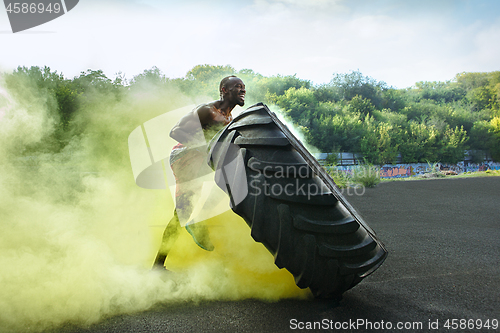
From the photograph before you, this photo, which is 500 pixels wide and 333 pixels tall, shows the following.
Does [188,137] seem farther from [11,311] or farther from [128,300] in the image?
[11,311]

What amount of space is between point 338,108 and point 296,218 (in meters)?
29.0

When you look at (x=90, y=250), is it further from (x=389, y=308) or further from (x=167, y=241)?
(x=389, y=308)

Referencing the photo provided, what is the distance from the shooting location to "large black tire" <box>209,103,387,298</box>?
131cm

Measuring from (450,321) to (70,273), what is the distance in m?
2.36

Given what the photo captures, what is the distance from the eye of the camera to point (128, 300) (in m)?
1.73

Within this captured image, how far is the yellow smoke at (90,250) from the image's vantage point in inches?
67.3

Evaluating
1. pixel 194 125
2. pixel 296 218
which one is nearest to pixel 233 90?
pixel 194 125

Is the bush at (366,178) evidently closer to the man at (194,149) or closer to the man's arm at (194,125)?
the man at (194,149)

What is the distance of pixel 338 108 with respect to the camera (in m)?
28.2

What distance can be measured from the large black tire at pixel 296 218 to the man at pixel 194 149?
3.00 feet

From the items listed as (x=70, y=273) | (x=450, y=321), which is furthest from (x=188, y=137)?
(x=450, y=321)

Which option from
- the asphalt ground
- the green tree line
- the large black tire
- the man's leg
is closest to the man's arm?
the man's leg

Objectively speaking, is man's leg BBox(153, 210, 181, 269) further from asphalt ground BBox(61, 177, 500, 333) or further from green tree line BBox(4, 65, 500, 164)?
green tree line BBox(4, 65, 500, 164)

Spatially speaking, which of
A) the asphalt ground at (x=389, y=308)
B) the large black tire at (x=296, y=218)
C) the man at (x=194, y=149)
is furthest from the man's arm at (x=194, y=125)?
the asphalt ground at (x=389, y=308)
